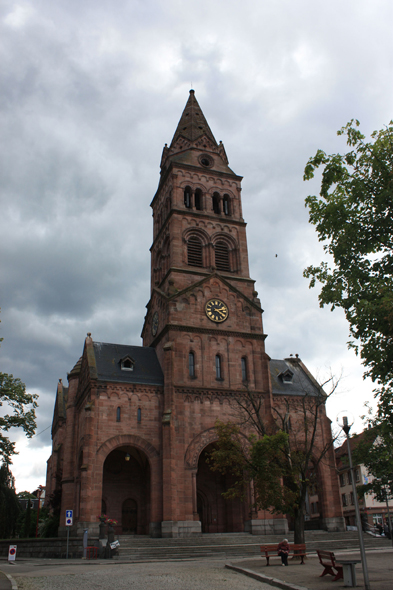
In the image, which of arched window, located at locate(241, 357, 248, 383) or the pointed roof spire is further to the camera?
the pointed roof spire

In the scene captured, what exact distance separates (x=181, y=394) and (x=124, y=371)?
5.09 metres

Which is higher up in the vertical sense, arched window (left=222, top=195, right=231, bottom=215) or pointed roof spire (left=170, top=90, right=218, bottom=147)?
pointed roof spire (left=170, top=90, right=218, bottom=147)

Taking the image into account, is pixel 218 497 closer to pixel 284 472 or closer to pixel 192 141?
pixel 284 472

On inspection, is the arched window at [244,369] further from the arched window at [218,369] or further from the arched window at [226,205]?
the arched window at [226,205]

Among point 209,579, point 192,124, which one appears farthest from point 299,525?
point 192,124

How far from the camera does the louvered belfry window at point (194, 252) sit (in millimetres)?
46781

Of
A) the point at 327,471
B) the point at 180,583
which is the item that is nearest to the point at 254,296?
the point at 327,471

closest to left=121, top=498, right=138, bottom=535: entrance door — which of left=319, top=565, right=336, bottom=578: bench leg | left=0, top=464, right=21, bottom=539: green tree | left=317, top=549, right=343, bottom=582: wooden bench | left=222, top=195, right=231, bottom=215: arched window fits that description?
left=0, top=464, right=21, bottom=539: green tree

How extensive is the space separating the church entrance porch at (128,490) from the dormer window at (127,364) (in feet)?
20.2

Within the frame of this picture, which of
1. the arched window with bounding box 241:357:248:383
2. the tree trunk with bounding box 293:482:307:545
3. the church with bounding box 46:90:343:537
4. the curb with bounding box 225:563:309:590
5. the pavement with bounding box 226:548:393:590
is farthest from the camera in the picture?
the arched window with bounding box 241:357:248:383

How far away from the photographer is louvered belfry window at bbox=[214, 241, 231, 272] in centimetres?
4769

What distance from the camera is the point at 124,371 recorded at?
39.3m

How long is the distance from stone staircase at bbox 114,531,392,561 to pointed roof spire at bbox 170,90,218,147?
3889 cm

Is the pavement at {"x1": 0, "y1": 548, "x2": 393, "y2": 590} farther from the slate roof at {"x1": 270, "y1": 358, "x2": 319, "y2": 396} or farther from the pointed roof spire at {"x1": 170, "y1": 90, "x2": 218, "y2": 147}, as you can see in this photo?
the pointed roof spire at {"x1": 170, "y1": 90, "x2": 218, "y2": 147}
